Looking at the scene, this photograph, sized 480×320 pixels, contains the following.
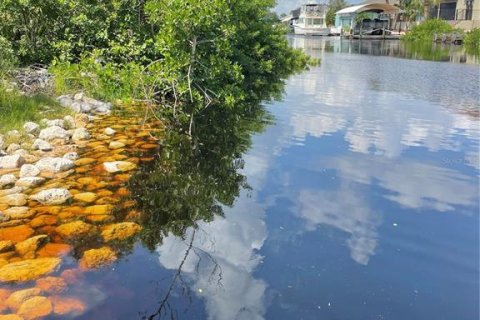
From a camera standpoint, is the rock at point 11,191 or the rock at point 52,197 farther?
the rock at point 11,191

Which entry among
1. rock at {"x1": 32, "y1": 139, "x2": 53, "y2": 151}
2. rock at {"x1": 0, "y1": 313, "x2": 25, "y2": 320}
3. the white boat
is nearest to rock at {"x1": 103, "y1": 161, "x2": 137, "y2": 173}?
rock at {"x1": 32, "y1": 139, "x2": 53, "y2": 151}

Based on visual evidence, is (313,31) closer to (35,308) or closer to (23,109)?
(23,109)

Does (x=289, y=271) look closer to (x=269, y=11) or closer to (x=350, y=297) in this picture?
(x=350, y=297)

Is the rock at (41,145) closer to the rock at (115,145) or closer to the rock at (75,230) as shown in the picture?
the rock at (115,145)

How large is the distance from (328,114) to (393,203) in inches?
286

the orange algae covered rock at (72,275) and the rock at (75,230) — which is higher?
the rock at (75,230)

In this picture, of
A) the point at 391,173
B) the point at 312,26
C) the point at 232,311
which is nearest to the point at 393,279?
the point at 232,311

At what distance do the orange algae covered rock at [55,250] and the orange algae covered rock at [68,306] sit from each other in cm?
83

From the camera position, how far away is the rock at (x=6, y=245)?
17.0ft

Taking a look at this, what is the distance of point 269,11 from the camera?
2397 cm

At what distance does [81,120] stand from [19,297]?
6.75 meters

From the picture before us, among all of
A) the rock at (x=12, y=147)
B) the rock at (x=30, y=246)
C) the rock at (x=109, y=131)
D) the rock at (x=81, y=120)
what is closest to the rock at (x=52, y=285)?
the rock at (x=30, y=246)

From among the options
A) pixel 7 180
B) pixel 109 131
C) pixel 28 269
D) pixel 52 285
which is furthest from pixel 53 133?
pixel 52 285

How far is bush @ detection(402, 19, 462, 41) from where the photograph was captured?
63031mm
